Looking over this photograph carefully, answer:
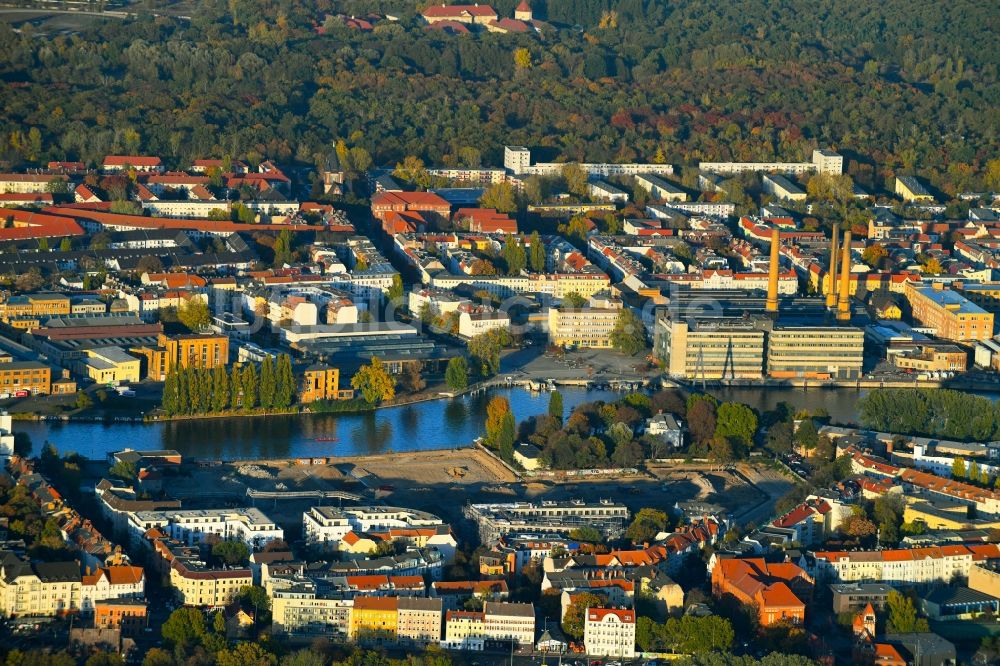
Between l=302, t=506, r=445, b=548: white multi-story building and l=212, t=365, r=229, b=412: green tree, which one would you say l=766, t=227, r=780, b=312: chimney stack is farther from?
l=302, t=506, r=445, b=548: white multi-story building

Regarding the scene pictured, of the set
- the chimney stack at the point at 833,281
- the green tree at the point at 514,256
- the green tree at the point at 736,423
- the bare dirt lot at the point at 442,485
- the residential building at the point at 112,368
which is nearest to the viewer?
the bare dirt lot at the point at 442,485

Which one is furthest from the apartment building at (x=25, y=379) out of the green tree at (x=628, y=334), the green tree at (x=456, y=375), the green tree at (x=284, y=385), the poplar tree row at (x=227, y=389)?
the green tree at (x=628, y=334)

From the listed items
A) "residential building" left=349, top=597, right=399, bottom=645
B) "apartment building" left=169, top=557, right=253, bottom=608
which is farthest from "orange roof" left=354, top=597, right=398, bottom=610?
"apartment building" left=169, top=557, right=253, bottom=608

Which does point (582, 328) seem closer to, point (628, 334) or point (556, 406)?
point (628, 334)

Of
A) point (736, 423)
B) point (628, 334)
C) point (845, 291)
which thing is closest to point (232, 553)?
point (736, 423)

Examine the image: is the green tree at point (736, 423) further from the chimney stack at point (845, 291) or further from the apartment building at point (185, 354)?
the apartment building at point (185, 354)
